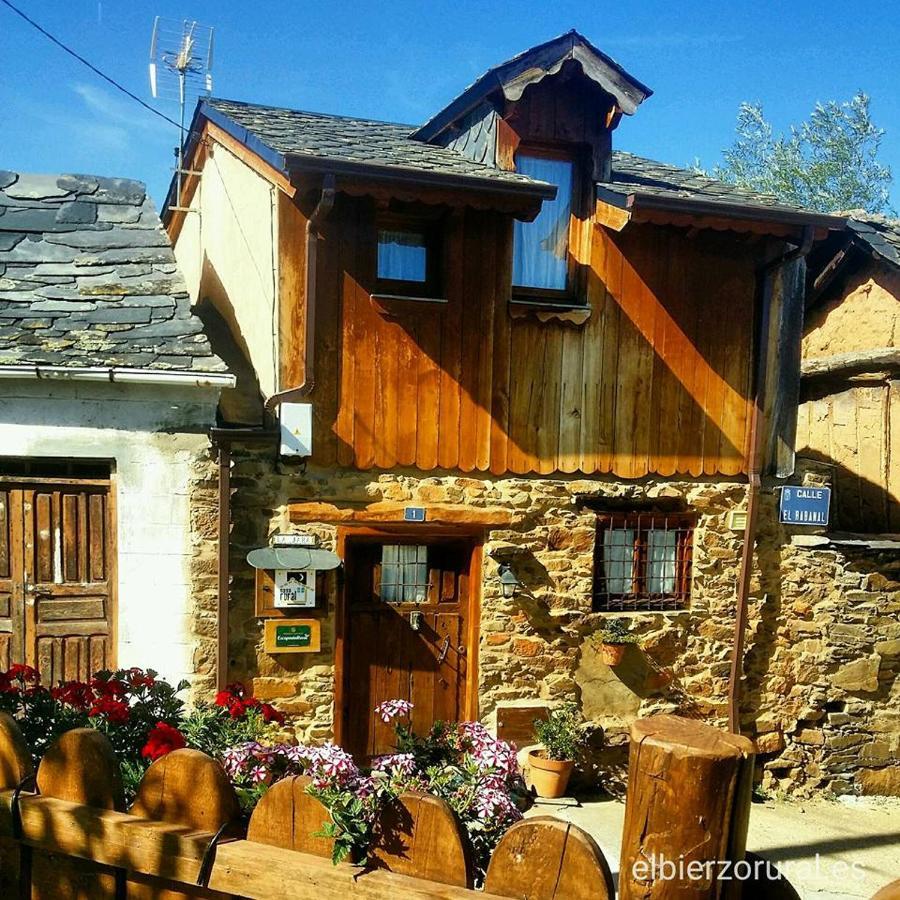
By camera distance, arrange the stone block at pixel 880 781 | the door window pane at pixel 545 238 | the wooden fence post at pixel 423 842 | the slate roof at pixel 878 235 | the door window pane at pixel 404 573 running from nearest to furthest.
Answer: the wooden fence post at pixel 423 842 → the door window pane at pixel 404 573 → the door window pane at pixel 545 238 → the stone block at pixel 880 781 → the slate roof at pixel 878 235

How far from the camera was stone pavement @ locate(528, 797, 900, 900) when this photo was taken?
19.7 feet

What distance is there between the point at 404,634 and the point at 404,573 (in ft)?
1.74

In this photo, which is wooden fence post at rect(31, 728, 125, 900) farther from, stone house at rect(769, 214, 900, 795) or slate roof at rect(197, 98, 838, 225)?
stone house at rect(769, 214, 900, 795)

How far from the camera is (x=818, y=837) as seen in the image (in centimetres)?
688

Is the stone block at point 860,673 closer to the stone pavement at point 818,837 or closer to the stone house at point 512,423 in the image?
the stone house at point 512,423

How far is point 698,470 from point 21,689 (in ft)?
19.2

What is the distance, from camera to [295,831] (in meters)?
2.41

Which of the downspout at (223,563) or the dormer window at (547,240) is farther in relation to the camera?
the dormer window at (547,240)

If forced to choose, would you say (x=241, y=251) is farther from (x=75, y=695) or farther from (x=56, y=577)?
(x=75, y=695)

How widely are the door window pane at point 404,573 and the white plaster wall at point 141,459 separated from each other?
170 centimetres

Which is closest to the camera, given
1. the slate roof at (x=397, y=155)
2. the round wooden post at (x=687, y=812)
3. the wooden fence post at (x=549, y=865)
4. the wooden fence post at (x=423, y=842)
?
the round wooden post at (x=687, y=812)

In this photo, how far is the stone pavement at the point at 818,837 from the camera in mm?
6020

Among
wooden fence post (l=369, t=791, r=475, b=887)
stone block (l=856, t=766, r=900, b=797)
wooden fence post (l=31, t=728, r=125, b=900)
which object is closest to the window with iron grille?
stone block (l=856, t=766, r=900, b=797)

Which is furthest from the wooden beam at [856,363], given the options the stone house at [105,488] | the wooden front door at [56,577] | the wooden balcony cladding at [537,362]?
the wooden front door at [56,577]
